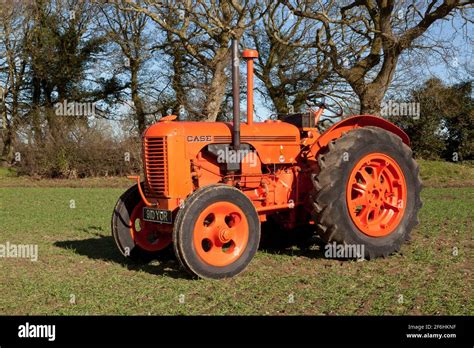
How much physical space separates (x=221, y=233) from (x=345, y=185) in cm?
168

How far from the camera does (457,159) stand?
89.0 ft

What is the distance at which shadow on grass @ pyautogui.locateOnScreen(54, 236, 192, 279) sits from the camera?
6.66 metres

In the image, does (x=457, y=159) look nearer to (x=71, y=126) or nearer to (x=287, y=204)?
(x=71, y=126)

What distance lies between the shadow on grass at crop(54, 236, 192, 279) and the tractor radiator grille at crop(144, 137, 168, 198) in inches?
36.2

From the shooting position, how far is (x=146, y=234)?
23.8ft

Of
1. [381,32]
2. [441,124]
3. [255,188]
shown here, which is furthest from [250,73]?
[441,124]

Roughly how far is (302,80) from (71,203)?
50.4ft

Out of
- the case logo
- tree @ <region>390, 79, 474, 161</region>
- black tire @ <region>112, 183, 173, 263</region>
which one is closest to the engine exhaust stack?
the case logo

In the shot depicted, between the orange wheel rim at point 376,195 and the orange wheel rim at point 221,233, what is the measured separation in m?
1.43

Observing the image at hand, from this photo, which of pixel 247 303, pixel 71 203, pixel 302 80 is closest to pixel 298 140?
pixel 247 303

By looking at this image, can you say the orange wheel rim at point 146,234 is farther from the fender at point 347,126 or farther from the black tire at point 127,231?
the fender at point 347,126

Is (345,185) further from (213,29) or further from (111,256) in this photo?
(213,29)

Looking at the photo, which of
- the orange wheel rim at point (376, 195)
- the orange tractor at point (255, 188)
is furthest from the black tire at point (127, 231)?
the orange wheel rim at point (376, 195)
